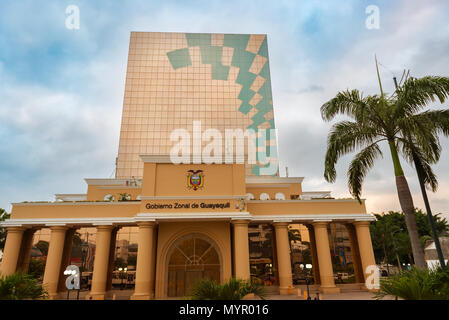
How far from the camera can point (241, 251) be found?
22.1 metres

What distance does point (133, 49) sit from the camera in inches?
2744

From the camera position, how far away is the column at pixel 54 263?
22.7 metres

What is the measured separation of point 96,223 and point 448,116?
84.0 feet

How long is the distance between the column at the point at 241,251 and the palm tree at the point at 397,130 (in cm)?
891

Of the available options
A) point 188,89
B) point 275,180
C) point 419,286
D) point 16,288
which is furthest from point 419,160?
point 188,89

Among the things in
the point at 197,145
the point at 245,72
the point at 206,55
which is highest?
the point at 206,55

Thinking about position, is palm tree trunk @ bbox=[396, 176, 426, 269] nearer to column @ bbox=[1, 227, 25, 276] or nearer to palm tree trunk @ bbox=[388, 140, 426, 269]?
palm tree trunk @ bbox=[388, 140, 426, 269]

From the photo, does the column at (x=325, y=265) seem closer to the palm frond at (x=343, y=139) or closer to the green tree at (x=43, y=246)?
the palm frond at (x=343, y=139)

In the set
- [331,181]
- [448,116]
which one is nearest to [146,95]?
[331,181]

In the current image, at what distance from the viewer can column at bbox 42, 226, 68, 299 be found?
22703 millimetres

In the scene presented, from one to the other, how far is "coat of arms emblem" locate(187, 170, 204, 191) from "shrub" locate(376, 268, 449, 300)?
661 inches

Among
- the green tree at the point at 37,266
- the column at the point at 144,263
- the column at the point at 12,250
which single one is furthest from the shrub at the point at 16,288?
the green tree at the point at 37,266
